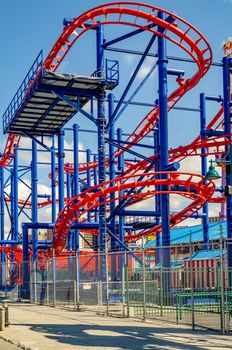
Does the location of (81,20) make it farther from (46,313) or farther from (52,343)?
(52,343)

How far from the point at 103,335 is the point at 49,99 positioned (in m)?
18.4

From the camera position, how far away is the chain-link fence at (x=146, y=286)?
15.9 metres

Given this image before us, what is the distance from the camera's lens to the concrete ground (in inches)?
505

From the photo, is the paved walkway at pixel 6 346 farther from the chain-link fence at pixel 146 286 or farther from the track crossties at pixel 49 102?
the track crossties at pixel 49 102

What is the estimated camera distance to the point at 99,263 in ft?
76.1

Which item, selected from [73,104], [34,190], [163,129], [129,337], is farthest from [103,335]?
[34,190]

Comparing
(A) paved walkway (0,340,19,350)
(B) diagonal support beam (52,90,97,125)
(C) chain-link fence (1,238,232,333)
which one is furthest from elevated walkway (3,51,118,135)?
(A) paved walkway (0,340,19,350)

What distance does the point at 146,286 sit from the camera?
18984mm

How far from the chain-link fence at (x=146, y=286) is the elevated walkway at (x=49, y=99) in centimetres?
840

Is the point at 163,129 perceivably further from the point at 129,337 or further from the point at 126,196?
the point at 129,337

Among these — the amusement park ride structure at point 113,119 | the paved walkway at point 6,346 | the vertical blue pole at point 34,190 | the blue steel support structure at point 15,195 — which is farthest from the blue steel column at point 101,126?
the blue steel support structure at point 15,195

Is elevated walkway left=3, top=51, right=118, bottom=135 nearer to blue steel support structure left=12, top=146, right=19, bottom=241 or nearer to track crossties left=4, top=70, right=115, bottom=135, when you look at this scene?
track crossties left=4, top=70, right=115, bottom=135

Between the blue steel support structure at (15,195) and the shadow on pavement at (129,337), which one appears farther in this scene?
the blue steel support structure at (15,195)

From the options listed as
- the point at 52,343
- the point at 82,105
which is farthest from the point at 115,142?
the point at 52,343
